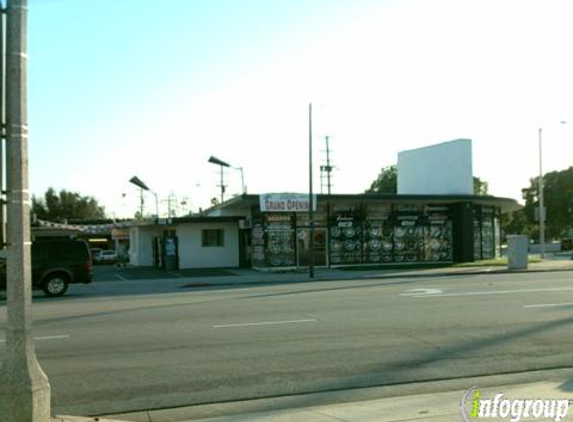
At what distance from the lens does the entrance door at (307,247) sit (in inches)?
1480

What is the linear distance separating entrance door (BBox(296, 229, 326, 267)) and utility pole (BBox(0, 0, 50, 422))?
31.8m

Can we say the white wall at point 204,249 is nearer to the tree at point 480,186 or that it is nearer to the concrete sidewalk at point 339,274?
the concrete sidewalk at point 339,274

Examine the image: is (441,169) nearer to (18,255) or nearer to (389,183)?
(18,255)

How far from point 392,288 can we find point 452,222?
19.3 m

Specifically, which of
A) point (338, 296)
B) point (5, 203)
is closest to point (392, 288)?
point (338, 296)

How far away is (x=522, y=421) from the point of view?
21.5 feet

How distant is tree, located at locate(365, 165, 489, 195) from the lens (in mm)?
115375

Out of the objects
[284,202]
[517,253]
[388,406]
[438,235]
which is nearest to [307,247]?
[284,202]

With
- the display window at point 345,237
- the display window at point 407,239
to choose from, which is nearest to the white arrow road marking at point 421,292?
the display window at point 345,237

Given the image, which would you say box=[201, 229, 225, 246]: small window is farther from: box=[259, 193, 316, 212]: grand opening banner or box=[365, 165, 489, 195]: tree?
box=[365, 165, 489, 195]: tree

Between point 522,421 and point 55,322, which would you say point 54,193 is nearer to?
point 55,322

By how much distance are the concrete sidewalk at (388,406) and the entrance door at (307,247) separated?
28.7 m

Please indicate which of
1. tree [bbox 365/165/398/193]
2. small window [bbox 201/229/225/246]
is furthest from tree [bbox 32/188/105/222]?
small window [bbox 201/229/225/246]

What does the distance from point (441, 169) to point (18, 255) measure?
40.8 metres
